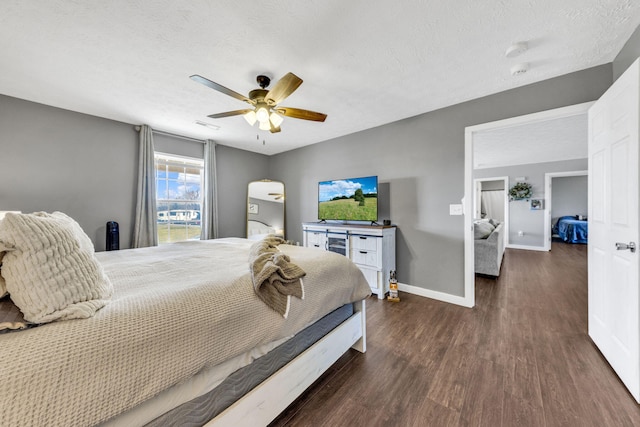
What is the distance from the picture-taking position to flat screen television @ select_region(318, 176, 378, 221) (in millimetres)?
3559

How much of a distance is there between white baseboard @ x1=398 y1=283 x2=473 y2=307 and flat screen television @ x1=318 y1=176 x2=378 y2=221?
42.1 inches

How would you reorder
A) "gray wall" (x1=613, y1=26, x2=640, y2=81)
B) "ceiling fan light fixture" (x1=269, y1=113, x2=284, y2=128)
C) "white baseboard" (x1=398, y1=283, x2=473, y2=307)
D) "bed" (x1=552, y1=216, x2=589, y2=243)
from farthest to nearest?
"bed" (x1=552, y1=216, x2=589, y2=243)
"white baseboard" (x1=398, y1=283, x2=473, y2=307)
"ceiling fan light fixture" (x1=269, y1=113, x2=284, y2=128)
"gray wall" (x1=613, y1=26, x2=640, y2=81)

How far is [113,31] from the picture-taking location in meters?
1.72

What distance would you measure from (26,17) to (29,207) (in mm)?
2239

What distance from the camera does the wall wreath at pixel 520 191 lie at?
650 cm

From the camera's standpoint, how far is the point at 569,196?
7.58 meters

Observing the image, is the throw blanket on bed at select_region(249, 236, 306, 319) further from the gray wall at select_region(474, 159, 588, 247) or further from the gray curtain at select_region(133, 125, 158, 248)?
the gray wall at select_region(474, 159, 588, 247)

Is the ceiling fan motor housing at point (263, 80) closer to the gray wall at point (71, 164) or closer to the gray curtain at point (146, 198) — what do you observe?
the gray curtain at point (146, 198)

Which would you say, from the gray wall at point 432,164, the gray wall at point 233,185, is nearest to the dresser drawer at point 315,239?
the gray wall at point 432,164

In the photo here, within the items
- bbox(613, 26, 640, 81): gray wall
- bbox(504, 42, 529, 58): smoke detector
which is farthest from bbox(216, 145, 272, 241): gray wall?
bbox(613, 26, 640, 81): gray wall

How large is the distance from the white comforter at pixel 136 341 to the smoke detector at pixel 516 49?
2.35m

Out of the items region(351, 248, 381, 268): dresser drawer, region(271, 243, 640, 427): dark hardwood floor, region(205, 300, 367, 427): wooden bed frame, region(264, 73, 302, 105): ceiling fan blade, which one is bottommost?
region(271, 243, 640, 427): dark hardwood floor

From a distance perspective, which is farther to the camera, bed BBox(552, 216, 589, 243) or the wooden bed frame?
bed BBox(552, 216, 589, 243)

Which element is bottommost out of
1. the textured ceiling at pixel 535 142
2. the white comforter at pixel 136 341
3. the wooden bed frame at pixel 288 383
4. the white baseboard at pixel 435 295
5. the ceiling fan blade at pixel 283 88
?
the white baseboard at pixel 435 295
